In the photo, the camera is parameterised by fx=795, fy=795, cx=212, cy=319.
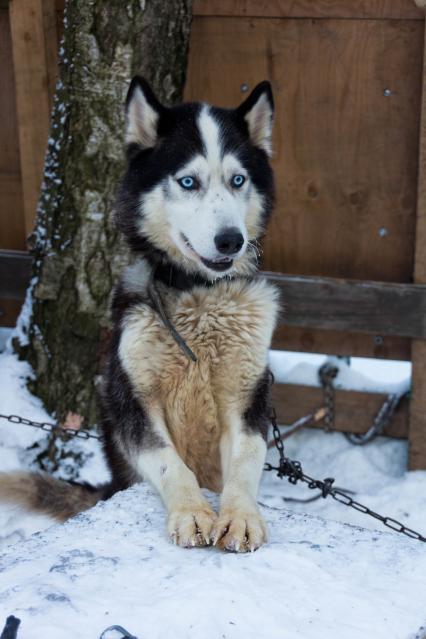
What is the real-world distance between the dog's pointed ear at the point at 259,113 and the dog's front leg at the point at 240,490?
38.7 inches

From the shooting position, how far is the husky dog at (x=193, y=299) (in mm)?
2463

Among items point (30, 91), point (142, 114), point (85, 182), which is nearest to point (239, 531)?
point (142, 114)

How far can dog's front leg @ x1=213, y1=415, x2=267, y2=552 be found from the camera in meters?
2.08

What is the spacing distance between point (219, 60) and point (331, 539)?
2759mm

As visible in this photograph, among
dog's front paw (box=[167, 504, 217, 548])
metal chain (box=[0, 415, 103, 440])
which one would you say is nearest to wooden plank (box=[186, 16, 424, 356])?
metal chain (box=[0, 415, 103, 440])

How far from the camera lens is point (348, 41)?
398 cm

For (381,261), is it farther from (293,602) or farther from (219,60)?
(293,602)

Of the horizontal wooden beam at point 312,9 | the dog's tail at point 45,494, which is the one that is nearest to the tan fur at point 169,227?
the dog's tail at point 45,494

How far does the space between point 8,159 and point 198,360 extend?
256 centimetres

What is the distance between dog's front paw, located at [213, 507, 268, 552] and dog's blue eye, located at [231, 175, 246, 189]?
1.04 meters

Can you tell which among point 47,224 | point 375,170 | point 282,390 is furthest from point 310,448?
point 47,224

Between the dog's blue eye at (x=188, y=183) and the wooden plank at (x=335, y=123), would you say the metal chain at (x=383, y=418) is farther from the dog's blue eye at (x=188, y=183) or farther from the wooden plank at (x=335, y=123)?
the dog's blue eye at (x=188, y=183)

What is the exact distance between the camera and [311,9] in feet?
13.0

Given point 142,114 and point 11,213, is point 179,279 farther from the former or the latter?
point 11,213
